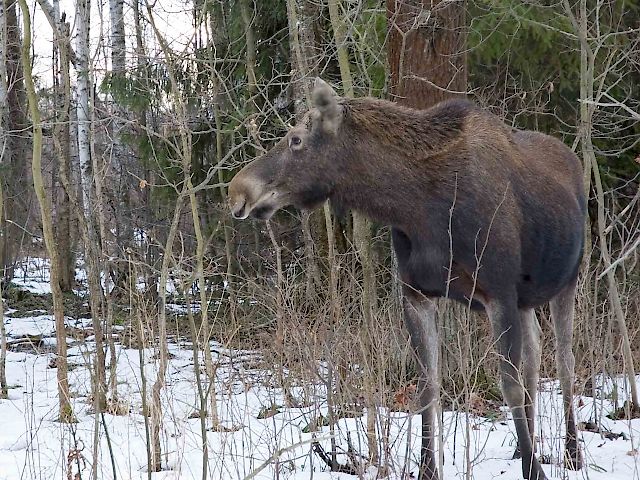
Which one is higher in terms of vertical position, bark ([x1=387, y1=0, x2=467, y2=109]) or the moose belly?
bark ([x1=387, y1=0, x2=467, y2=109])

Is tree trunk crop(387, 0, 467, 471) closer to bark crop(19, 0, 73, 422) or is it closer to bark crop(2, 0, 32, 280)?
bark crop(19, 0, 73, 422)

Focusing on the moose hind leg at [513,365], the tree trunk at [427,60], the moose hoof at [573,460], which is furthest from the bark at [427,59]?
the moose hoof at [573,460]

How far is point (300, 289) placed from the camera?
908cm

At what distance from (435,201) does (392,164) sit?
1.17 feet

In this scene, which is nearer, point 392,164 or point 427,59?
point 392,164

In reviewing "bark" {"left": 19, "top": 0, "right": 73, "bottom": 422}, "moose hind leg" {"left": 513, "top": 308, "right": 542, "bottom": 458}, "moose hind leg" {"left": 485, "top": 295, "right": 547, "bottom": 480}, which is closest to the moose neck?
"moose hind leg" {"left": 485, "top": 295, "right": 547, "bottom": 480}

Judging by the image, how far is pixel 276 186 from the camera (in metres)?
4.91

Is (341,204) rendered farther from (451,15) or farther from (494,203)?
(451,15)

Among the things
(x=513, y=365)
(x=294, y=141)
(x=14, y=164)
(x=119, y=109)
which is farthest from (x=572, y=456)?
(x=14, y=164)

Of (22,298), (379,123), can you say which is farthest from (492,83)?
(22,298)

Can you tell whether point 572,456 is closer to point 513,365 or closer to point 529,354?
point 529,354

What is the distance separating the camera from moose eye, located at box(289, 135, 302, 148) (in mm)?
4957

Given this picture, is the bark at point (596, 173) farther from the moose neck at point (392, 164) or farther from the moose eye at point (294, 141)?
the moose eye at point (294, 141)

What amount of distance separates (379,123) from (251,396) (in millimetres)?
4779
